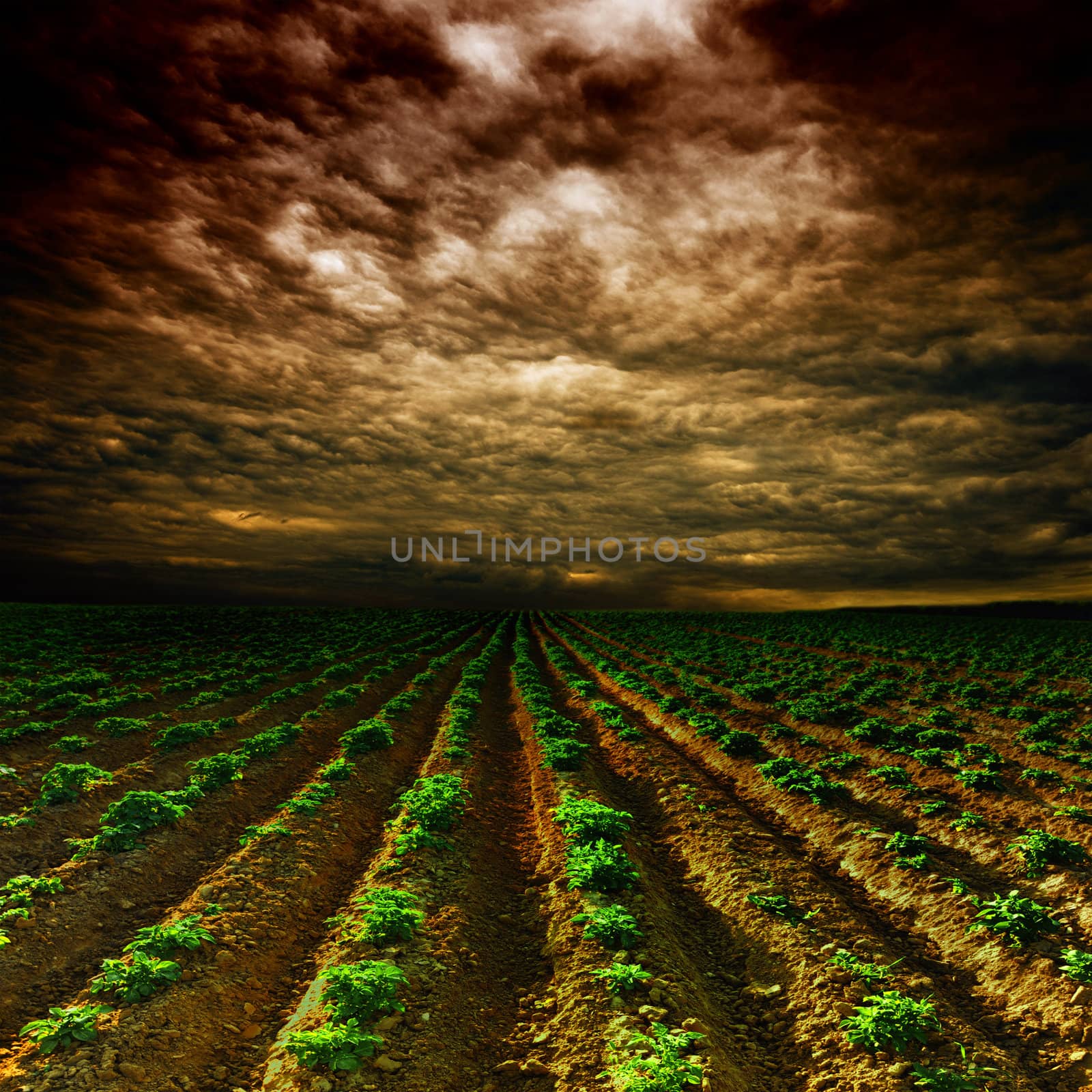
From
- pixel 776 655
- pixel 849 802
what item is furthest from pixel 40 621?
pixel 849 802

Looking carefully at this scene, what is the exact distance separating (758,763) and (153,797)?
15176mm

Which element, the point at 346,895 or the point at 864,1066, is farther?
the point at 346,895

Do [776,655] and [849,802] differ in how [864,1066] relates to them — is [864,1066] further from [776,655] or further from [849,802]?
[776,655]

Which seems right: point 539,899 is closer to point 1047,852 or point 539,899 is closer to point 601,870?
point 601,870

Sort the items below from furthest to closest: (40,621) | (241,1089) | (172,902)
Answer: (40,621) → (172,902) → (241,1089)

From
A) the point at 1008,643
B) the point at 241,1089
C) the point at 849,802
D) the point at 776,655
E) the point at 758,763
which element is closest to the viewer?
A: the point at 241,1089

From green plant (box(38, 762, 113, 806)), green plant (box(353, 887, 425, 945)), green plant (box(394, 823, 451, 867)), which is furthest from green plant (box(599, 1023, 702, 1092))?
green plant (box(38, 762, 113, 806))

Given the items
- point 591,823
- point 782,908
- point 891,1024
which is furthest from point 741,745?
point 891,1024

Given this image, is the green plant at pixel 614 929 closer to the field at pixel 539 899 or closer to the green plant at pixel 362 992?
the field at pixel 539 899

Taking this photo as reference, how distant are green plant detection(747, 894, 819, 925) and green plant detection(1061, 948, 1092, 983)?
3082 millimetres

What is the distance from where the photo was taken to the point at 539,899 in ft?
35.1

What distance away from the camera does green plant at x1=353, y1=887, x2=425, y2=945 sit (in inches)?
341

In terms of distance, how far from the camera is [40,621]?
5394 centimetres

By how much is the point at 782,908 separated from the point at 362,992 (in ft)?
21.5
